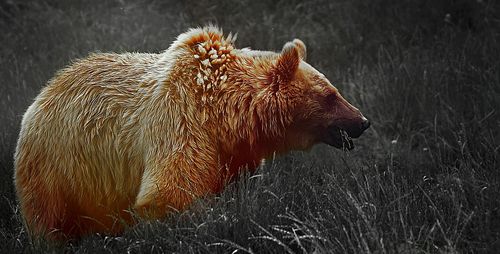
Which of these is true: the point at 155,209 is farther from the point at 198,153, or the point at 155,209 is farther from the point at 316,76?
the point at 316,76

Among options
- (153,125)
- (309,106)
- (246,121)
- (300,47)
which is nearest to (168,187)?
(153,125)

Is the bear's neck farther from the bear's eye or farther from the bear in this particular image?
the bear's eye

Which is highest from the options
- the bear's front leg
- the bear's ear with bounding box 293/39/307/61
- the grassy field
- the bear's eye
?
the bear's ear with bounding box 293/39/307/61

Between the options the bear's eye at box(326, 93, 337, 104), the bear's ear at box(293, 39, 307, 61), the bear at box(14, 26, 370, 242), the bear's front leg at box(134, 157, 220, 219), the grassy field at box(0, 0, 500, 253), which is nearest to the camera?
the grassy field at box(0, 0, 500, 253)

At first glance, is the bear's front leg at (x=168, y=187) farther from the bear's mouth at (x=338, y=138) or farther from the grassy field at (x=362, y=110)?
the bear's mouth at (x=338, y=138)

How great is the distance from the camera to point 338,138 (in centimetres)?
434

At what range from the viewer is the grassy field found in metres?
3.65

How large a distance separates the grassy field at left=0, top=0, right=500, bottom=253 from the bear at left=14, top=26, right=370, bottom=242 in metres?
0.16

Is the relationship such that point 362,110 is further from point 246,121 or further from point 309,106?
point 246,121

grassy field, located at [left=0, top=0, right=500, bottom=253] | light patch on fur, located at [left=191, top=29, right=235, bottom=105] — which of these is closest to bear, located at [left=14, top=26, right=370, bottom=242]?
light patch on fur, located at [left=191, top=29, right=235, bottom=105]

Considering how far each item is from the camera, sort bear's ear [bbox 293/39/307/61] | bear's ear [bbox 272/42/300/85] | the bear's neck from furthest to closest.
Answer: bear's ear [bbox 293/39/307/61], bear's ear [bbox 272/42/300/85], the bear's neck

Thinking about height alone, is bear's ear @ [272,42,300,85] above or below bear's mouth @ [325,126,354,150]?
above

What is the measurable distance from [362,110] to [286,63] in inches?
103

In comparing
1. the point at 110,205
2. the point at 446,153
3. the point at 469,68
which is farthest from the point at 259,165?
the point at 469,68
